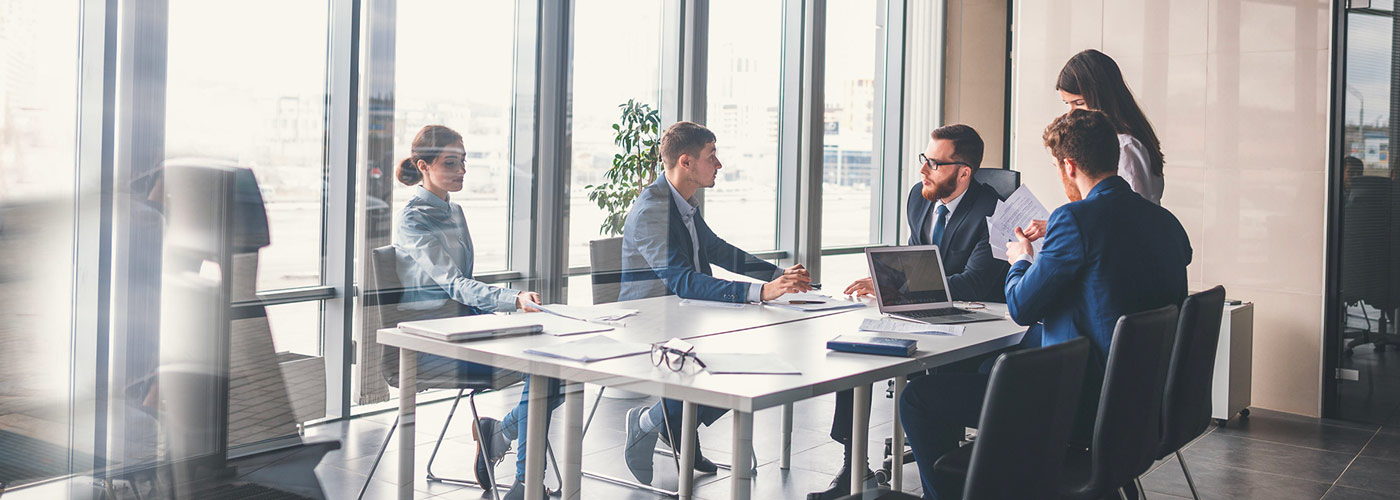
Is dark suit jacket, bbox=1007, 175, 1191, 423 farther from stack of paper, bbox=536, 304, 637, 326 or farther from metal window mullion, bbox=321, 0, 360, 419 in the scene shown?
metal window mullion, bbox=321, 0, 360, 419

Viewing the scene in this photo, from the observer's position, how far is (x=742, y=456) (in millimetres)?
2428

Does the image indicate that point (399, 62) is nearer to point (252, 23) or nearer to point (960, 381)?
point (252, 23)

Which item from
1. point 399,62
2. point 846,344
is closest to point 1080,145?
point 846,344

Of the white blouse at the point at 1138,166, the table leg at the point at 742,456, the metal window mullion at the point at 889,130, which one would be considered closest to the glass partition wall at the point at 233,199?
the table leg at the point at 742,456

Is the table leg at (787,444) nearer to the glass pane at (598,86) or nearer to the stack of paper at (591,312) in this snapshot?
the glass pane at (598,86)

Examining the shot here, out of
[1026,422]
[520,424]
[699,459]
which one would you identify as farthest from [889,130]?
[1026,422]

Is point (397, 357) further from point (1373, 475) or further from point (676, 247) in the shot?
point (1373, 475)

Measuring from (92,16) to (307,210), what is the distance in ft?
2.32

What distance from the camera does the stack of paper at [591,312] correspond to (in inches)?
127

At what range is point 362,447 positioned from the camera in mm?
3100

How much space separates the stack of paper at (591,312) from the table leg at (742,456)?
0.85 m

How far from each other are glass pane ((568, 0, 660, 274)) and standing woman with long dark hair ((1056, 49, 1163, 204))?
1852 mm

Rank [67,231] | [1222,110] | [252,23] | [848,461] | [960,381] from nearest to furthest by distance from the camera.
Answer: [67,231]
[252,23]
[960,381]
[848,461]
[1222,110]

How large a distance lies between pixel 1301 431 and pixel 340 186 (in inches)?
190
